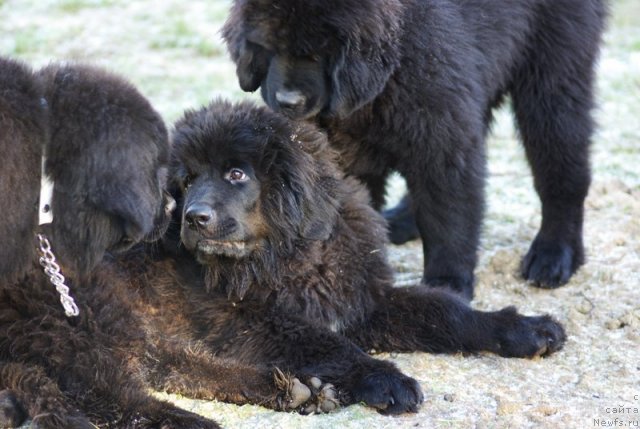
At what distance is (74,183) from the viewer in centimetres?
322

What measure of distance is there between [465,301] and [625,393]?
0.75 m

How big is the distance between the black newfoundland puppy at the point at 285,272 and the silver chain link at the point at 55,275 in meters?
0.53

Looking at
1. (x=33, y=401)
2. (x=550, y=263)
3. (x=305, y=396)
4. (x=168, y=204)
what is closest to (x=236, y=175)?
(x=168, y=204)

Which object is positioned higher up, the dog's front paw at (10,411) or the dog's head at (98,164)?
the dog's head at (98,164)

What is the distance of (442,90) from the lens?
4488mm

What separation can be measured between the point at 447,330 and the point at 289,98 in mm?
1139

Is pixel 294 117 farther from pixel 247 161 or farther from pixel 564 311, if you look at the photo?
pixel 564 311

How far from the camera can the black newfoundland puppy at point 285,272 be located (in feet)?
12.8

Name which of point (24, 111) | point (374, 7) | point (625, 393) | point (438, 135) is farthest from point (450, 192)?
point (24, 111)

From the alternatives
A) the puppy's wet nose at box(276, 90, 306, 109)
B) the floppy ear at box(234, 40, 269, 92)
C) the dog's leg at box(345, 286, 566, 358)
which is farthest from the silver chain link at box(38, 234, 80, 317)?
the floppy ear at box(234, 40, 269, 92)

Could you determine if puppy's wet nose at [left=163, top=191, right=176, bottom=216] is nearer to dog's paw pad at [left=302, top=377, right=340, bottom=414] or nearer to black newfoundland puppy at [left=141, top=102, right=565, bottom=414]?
black newfoundland puppy at [left=141, top=102, right=565, bottom=414]

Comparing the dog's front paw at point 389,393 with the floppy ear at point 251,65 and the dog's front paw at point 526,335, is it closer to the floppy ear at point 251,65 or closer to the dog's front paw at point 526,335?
the dog's front paw at point 526,335

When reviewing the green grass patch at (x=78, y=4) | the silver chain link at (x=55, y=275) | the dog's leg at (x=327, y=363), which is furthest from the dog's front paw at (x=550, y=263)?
the green grass patch at (x=78, y=4)

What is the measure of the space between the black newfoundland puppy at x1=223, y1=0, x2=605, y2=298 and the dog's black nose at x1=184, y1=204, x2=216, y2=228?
664 millimetres
